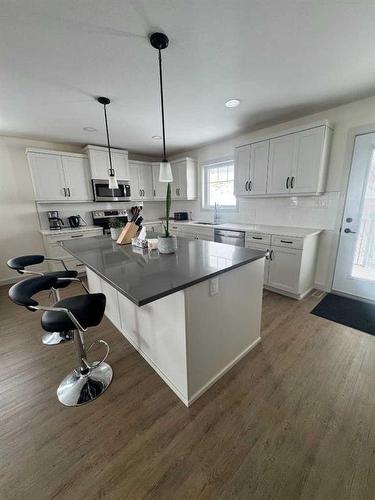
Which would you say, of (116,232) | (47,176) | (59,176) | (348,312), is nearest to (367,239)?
(348,312)

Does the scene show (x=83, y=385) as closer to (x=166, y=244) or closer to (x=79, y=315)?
(x=79, y=315)

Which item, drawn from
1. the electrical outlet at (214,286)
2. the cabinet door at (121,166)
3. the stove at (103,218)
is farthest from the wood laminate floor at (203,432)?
the cabinet door at (121,166)

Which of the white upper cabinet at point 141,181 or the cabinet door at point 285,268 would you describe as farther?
the white upper cabinet at point 141,181

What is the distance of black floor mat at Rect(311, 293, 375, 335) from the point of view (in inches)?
91.6

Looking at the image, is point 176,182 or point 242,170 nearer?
point 242,170

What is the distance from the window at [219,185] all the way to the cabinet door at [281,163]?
1.05 m

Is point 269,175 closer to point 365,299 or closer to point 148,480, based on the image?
point 365,299

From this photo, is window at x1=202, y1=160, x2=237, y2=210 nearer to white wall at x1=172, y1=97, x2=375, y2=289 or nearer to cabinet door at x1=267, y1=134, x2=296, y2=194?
white wall at x1=172, y1=97, x2=375, y2=289

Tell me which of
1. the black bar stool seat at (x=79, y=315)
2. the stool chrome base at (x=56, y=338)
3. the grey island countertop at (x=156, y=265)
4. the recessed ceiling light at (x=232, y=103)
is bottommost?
the stool chrome base at (x=56, y=338)

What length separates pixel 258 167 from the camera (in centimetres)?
326

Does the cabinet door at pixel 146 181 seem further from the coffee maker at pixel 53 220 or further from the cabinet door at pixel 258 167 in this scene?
the cabinet door at pixel 258 167

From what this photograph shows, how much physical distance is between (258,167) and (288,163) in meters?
0.47

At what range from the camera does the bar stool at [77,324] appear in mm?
1338

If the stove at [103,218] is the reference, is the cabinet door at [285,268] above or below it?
below
